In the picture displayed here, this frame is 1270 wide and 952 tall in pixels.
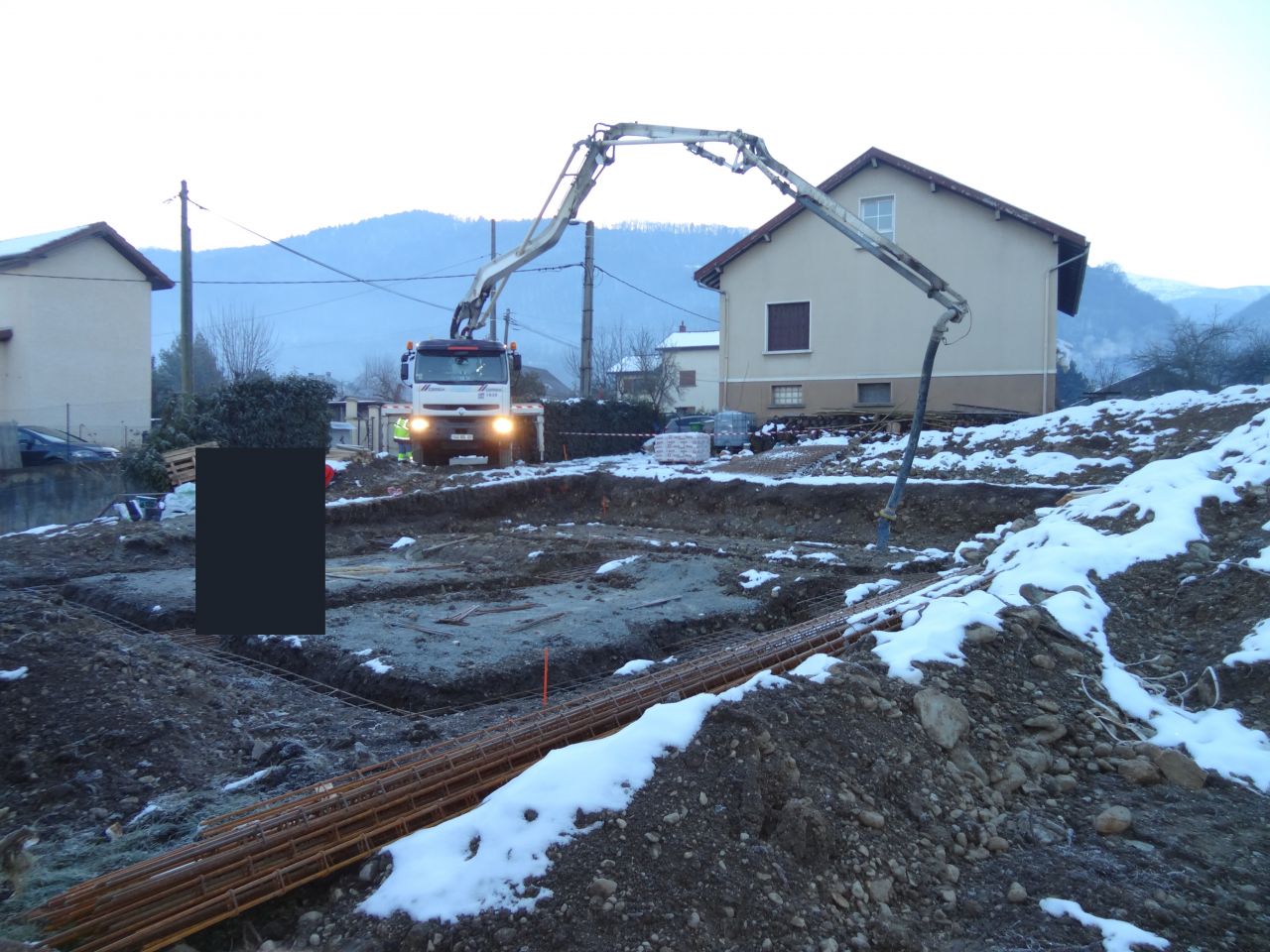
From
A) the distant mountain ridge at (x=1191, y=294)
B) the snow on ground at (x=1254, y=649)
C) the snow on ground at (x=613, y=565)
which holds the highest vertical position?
the distant mountain ridge at (x=1191, y=294)

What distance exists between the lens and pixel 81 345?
26.1 m

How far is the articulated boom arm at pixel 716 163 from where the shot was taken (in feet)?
47.4

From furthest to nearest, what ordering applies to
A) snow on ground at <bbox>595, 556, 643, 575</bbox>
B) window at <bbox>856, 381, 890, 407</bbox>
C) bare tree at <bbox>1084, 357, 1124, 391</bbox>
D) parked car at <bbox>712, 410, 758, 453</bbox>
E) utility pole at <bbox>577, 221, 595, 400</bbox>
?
bare tree at <bbox>1084, 357, 1124, 391</bbox> < utility pole at <bbox>577, 221, 595, 400</bbox> < window at <bbox>856, 381, 890, 407</bbox> < parked car at <bbox>712, 410, 758, 453</bbox> < snow on ground at <bbox>595, 556, 643, 575</bbox>

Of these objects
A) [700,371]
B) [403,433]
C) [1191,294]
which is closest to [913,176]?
[403,433]

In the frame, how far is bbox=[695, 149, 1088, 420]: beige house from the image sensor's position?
22156 millimetres

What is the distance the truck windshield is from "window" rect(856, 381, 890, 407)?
10106 mm

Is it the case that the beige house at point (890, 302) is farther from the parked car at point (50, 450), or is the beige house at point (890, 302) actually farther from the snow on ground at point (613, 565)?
the parked car at point (50, 450)

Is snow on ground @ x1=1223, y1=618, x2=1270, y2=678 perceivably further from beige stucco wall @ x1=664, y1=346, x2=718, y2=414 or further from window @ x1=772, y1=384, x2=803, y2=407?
beige stucco wall @ x1=664, y1=346, x2=718, y2=414

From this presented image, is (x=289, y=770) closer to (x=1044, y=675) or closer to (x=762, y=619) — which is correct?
(x=1044, y=675)

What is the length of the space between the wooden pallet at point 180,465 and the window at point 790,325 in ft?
47.1

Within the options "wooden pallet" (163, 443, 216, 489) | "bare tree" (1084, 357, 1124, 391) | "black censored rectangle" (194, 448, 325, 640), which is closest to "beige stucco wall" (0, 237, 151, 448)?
"wooden pallet" (163, 443, 216, 489)

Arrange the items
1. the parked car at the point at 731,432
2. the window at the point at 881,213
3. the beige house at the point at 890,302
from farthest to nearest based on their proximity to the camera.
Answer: the window at the point at 881,213 → the beige house at the point at 890,302 → the parked car at the point at 731,432

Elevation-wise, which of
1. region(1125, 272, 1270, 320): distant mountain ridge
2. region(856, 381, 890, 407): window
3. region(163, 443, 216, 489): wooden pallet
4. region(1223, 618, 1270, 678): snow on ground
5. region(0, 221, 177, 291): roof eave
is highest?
region(1125, 272, 1270, 320): distant mountain ridge

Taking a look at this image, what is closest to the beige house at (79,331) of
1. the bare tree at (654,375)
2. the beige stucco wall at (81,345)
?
the beige stucco wall at (81,345)
